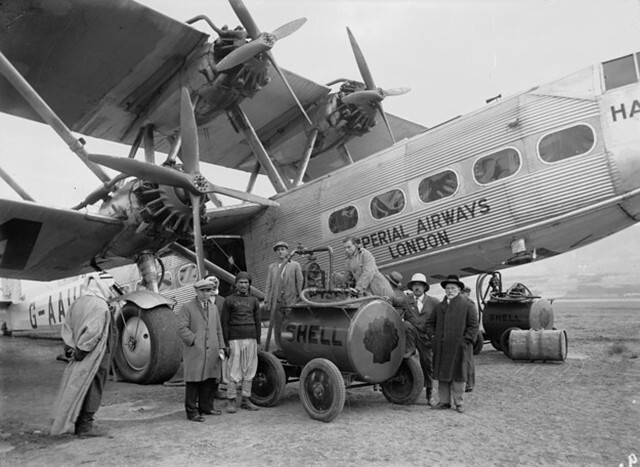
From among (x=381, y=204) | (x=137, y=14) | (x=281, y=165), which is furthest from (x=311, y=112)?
(x=381, y=204)

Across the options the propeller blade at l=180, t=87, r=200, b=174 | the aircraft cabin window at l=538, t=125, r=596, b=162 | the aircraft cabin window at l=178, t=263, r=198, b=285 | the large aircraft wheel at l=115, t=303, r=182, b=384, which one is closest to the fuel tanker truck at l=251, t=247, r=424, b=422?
the large aircraft wheel at l=115, t=303, r=182, b=384

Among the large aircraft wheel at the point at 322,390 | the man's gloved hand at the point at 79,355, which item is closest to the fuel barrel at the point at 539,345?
the large aircraft wheel at the point at 322,390

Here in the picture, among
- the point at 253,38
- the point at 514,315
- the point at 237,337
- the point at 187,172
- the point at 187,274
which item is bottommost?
the point at 237,337

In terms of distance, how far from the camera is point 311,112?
15281 millimetres

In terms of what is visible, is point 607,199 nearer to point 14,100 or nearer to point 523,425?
point 523,425

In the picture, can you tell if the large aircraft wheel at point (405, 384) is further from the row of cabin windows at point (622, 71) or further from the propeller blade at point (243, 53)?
the propeller blade at point (243, 53)

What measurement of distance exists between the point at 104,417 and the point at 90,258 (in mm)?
5771

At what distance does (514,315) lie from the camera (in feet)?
36.3

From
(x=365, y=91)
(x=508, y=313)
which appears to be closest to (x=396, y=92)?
(x=365, y=91)

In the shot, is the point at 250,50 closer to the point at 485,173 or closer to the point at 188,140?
the point at 188,140

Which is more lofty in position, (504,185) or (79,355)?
(504,185)

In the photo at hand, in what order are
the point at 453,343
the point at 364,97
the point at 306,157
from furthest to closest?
the point at 306,157 < the point at 364,97 < the point at 453,343

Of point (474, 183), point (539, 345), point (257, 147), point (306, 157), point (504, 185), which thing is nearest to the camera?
point (504, 185)

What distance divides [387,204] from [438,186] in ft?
3.39
